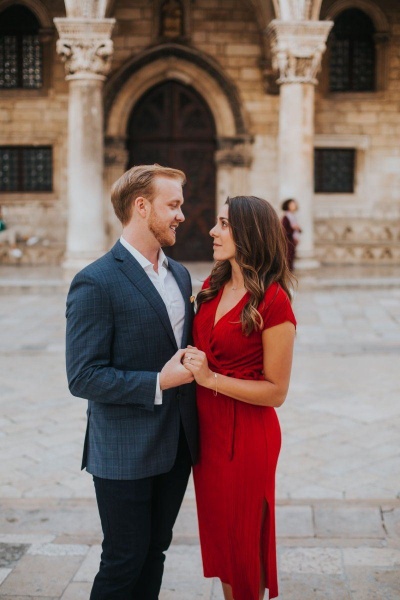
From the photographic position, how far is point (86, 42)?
1388 centimetres

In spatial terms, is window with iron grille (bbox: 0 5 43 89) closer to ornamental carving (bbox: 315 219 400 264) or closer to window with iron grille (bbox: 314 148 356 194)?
window with iron grille (bbox: 314 148 356 194)

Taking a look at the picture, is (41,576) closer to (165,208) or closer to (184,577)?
(184,577)

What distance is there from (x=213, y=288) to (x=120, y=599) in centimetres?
118

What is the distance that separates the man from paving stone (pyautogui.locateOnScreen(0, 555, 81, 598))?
2.84 ft

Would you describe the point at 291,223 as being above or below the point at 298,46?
below

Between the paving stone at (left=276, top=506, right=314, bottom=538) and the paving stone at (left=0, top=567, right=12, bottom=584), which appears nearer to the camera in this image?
the paving stone at (left=0, top=567, right=12, bottom=584)

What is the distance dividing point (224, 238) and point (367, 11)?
16.4 meters

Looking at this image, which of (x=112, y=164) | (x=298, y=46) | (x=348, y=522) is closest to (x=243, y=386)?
(x=348, y=522)

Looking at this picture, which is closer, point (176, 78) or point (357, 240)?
point (176, 78)

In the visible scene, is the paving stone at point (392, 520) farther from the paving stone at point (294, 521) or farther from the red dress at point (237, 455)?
the red dress at point (237, 455)

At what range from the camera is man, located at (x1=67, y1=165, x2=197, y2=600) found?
2877 millimetres

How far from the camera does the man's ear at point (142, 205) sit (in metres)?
2.96

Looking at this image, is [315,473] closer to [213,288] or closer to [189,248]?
[213,288]

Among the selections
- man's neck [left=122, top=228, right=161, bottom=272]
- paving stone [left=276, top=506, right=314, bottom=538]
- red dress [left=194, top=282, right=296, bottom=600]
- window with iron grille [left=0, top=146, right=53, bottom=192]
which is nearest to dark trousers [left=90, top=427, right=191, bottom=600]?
red dress [left=194, top=282, right=296, bottom=600]
